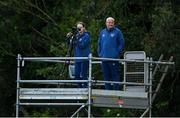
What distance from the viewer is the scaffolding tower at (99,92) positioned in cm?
1534

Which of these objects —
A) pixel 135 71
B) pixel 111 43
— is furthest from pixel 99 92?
pixel 111 43

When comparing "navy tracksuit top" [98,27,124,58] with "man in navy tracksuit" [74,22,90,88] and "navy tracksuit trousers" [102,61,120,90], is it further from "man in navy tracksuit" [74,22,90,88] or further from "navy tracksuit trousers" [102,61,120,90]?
"man in navy tracksuit" [74,22,90,88]

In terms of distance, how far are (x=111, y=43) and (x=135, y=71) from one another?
0.76 m

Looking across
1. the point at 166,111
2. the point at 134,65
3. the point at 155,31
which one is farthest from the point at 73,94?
the point at 166,111

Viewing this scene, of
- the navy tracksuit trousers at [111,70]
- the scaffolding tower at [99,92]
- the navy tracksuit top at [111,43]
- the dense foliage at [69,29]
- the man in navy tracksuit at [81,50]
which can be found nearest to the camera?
the scaffolding tower at [99,92]

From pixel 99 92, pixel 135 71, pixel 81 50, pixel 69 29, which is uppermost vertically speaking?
pixel 69 29

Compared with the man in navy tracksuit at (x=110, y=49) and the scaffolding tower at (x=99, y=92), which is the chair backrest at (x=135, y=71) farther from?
the man in navy tracksuit at (x=110, y=49)

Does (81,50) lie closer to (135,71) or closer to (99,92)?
(135,71)

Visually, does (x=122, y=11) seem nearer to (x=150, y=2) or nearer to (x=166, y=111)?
(x=150, y=2)

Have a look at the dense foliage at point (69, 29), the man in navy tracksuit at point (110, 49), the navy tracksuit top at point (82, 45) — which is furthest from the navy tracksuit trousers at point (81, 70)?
the dense foliage at point (69, 29)

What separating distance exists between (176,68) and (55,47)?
5.52 metres

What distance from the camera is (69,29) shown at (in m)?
26.0

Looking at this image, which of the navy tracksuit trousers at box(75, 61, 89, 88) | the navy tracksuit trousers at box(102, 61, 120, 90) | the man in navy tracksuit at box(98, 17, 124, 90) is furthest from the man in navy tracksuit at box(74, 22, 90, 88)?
the navy tracksuit trousers at box(102, 61, 120, 90)

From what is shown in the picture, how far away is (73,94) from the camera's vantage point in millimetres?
15398
